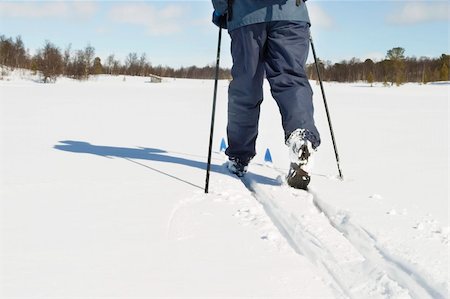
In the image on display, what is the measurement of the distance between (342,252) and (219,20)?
191cm

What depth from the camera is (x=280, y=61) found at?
8.78 ft

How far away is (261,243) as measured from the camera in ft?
5.61

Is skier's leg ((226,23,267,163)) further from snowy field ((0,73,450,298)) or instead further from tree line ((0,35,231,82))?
tree line ((0,35,231,82))

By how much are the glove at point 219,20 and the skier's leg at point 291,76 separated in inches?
16.2

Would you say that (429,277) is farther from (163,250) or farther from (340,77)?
(340,77)

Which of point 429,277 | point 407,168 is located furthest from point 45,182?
point 407,168

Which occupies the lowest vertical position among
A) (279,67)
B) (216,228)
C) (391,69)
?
(216,228)

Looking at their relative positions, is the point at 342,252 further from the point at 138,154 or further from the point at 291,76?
the point at 138,154

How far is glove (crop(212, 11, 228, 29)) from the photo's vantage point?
116 inches

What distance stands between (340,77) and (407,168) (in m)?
75.8

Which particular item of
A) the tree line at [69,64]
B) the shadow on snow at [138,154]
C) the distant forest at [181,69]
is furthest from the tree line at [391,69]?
the shadow on snow at [138,154]

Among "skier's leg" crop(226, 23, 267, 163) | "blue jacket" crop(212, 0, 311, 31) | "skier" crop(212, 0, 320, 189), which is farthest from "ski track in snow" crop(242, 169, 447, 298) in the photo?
"blue jacket" crop(212, 0, 311, 31)

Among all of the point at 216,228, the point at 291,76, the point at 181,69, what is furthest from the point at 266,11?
the point at 181,69

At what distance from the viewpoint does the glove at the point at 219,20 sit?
2.95 m
